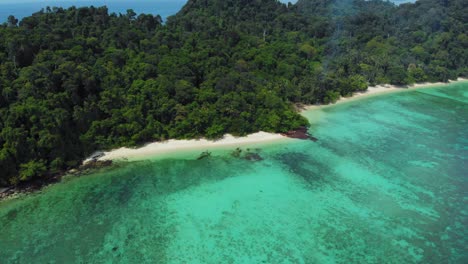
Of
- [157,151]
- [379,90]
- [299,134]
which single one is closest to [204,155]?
[157,151]

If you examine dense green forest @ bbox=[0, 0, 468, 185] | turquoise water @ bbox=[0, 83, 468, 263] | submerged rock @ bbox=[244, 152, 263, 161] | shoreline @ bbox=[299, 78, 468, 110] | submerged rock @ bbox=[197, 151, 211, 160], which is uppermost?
dense green forest @ bbox=[0, 0, 468, 185]

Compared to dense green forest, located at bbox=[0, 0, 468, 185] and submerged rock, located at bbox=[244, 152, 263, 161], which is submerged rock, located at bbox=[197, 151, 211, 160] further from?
submerged rock, located at bbox=[244, 152, 263, 161]

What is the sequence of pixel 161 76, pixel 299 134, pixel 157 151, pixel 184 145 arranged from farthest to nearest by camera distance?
pixel 161 76 < pixel 299 134 < pixel 184 145 < pixel 157 151

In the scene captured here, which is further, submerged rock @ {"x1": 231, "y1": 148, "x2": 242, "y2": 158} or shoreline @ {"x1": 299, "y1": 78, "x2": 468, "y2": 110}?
shoreline @ {"x1": 299, "y1": 78, "x2": 468, "y2": 110}

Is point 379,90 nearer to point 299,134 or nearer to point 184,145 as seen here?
point 299,134

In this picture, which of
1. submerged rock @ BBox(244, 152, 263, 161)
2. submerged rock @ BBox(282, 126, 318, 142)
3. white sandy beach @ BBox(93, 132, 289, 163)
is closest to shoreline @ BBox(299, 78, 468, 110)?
submerged rock @ BBox(282, 126, 318, 142)

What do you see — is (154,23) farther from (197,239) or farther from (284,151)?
(197,239)
